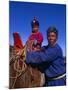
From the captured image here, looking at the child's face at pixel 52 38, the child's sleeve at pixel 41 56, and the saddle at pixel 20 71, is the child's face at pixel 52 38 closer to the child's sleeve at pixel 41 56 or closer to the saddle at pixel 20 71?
the child's sleeve at pixel 41 56

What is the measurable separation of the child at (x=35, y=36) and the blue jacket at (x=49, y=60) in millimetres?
49

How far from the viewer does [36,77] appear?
5.25 feet

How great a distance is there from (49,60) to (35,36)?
0.74ft

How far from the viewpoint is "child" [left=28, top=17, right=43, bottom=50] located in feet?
5.29

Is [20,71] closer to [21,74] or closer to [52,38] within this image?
[21,74]

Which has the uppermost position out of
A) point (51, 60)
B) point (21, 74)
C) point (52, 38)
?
point (52, 38)

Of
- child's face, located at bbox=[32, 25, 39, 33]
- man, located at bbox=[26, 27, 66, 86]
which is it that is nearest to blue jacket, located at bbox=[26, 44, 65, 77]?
man, located at bbox=[26, 27, 66, 86]

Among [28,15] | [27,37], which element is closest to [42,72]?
[27,37]

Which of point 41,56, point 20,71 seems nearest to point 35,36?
point 41,56

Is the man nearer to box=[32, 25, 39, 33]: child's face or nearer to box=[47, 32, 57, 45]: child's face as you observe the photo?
box=[47, 32, 57, 45]: child's face

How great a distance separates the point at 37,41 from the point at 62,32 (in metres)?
0.23

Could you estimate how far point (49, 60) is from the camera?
5.36ft

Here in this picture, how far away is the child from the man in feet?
0.16

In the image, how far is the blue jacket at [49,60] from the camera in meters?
1.61
